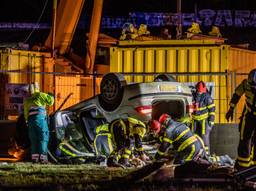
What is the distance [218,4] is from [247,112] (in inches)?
1247

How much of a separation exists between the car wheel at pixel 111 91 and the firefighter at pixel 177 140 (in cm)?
115

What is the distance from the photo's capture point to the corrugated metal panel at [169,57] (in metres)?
17.3

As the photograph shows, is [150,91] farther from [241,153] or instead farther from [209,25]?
[209,25]

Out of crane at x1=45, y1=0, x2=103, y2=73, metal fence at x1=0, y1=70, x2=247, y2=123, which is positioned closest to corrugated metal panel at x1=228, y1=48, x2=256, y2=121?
metal fence at x1=0, y1=70, x2=247, y2=123

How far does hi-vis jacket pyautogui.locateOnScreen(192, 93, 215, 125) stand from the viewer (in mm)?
13039

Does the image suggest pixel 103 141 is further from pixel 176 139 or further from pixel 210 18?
pixel 210 18

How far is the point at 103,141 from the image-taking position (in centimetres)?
1160

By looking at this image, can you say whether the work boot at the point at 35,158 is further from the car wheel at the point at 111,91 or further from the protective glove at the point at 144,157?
the protective glove at the point at 144,157

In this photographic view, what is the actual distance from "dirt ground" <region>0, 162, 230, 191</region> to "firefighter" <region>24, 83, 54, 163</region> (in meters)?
0.27

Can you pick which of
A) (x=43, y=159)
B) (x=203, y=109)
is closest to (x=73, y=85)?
(x=203, y=109)

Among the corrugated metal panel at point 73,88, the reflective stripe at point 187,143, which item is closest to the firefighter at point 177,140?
the reflective stripe at point 187,143

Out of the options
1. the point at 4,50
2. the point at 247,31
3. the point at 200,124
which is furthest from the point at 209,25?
the point at 200,124

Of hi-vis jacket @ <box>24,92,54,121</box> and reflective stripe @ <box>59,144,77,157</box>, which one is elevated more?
hi-vis jacket @ <box>24,92,54,121</box>

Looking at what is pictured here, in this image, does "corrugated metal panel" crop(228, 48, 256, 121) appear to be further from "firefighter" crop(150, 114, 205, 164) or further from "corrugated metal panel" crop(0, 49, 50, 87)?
"firefighter" crop(150, 114, 205, 164)
